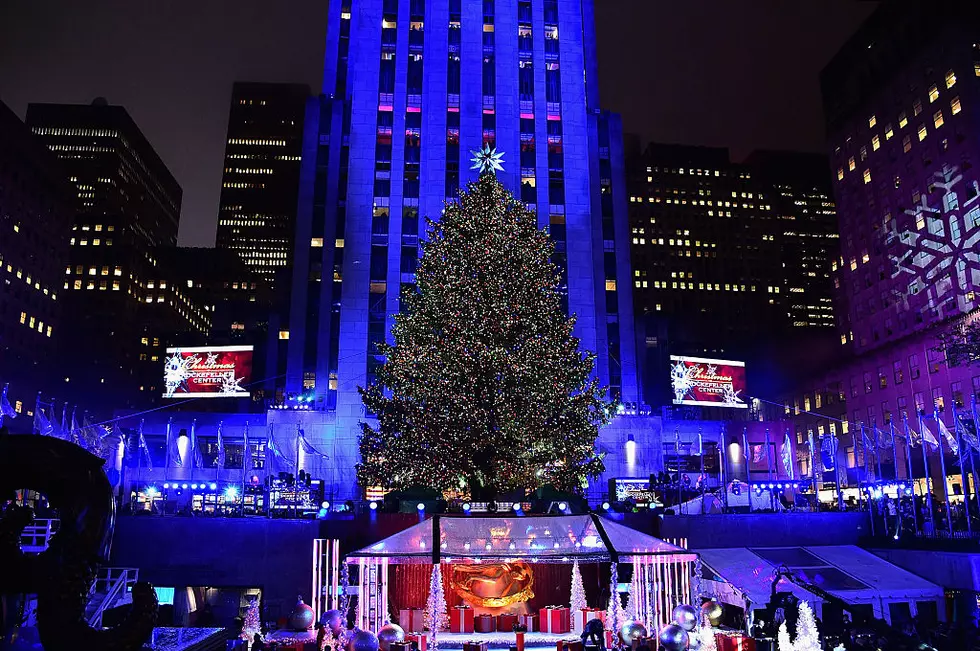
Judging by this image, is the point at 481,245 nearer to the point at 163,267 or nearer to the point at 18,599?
the point at 18,599

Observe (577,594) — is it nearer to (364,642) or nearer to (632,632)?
(632,632)

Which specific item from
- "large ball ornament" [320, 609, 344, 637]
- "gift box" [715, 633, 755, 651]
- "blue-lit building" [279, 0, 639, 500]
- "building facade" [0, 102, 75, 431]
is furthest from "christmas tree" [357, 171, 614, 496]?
"building facade" [0, 102, 75, 431]

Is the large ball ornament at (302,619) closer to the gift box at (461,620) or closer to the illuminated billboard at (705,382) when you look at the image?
the gift box at (461,620)

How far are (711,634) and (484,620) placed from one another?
6.55 m

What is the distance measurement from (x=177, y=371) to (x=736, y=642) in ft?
150

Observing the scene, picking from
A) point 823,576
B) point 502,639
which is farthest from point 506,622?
point 823,576

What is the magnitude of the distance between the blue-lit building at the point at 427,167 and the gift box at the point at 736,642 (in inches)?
1350

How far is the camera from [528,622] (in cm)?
2031

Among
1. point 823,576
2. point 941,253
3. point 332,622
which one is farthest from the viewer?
point 941,253

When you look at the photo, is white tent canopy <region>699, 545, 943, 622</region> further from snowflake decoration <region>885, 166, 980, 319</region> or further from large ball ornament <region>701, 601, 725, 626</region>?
snowflake decoration <region>885, 166, 980, 319</region>

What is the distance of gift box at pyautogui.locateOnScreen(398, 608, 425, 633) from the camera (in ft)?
63.1

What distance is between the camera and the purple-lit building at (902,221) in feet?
227

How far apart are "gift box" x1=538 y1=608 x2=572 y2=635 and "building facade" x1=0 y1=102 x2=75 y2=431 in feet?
275

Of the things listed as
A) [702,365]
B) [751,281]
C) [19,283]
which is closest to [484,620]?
[702,365]
